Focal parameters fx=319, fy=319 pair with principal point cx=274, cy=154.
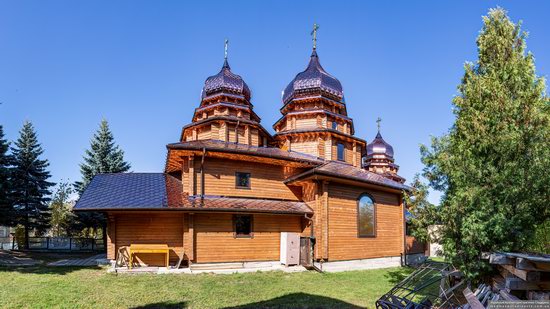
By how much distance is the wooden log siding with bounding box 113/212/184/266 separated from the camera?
45.3ft

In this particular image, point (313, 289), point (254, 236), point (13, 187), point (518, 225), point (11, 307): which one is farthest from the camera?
point (13, 187)

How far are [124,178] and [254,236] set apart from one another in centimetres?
718

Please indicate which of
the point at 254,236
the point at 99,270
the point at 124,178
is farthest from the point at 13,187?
the point at 254,236

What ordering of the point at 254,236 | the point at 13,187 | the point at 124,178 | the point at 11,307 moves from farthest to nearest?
the point at 13,187, the point at 124,178, the point at 254,236, the point at 11,307

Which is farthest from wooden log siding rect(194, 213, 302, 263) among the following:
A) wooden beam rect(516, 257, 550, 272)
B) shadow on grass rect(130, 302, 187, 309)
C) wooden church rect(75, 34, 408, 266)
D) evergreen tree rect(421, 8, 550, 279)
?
wooden beam rect(516, 257, 550, 272)

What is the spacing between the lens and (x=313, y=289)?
10.3 metres

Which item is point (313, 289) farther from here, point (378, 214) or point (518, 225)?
point (378, 214)

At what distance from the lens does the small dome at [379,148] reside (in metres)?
35.7

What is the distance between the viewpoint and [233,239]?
14.2 meters

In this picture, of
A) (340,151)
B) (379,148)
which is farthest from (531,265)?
(379,148)

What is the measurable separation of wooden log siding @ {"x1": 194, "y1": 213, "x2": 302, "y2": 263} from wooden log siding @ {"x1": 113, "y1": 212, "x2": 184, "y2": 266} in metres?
1.17

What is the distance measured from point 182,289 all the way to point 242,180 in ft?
21.8

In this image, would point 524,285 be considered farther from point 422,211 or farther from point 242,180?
point 242,180

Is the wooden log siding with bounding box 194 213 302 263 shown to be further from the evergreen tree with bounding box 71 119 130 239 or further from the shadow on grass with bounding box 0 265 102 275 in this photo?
the evergreen tree with bounding box 71 119 130 239
